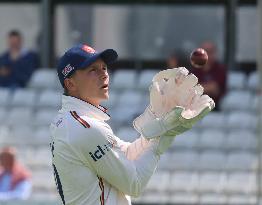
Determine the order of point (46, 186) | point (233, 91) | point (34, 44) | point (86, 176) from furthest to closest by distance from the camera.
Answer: point (34, 44) < point (233, 91) < point (46, 186) < point (86, 176)

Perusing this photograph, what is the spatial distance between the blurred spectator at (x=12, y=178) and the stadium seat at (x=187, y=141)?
1.69 metres

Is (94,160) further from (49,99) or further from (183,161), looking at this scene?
(49,99)

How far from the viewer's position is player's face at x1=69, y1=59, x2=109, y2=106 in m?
4.31

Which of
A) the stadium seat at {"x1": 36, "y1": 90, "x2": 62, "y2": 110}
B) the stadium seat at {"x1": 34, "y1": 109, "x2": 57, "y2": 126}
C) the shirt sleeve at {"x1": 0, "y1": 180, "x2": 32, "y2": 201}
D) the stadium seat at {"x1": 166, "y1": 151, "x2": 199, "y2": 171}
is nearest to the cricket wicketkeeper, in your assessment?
the shirt sleeve at {"x1": 0, "y1": 180, "x2": 32, "y2": 201}

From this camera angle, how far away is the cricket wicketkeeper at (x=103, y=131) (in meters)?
4.23

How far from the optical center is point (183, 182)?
1062cm

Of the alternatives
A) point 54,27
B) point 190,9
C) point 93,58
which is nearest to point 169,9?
point 190,9

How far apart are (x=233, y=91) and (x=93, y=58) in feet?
23.7

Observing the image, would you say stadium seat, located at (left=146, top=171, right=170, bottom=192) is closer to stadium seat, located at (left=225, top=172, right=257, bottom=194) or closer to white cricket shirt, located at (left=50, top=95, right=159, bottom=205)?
stadium seat, located at (left=225, top=172, right=257, bottom=194)

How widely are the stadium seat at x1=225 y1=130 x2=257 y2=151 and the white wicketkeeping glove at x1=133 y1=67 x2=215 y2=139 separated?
6.64 meters

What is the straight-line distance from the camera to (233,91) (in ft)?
37.5

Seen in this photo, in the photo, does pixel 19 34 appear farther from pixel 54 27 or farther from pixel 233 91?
pixel 233 91

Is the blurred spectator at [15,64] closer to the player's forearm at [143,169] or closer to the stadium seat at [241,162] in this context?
the stadium seat at [241,162]

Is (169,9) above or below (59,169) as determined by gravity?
below
